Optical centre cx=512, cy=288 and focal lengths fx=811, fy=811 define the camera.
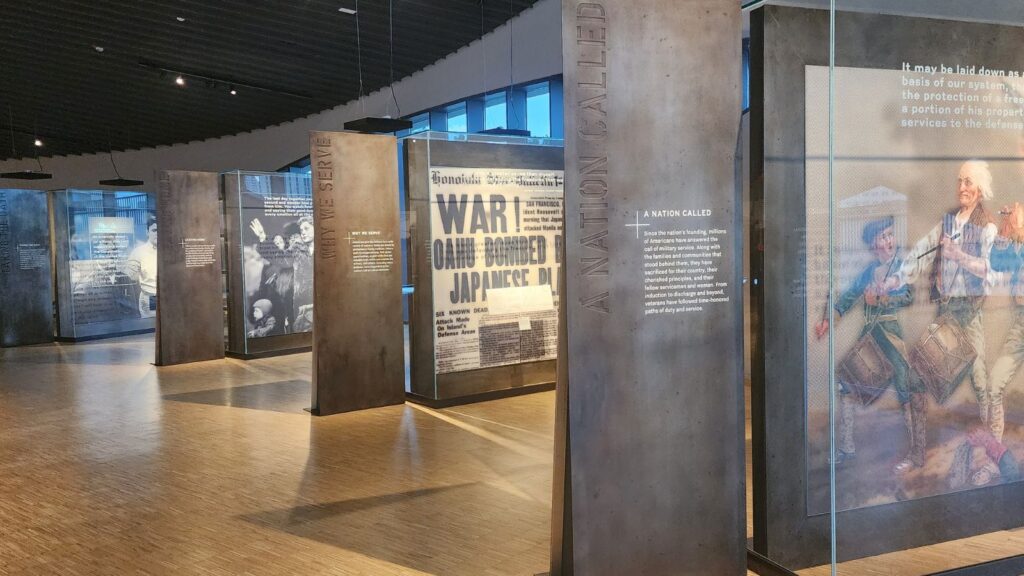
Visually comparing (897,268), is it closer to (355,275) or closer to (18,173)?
(355,275)

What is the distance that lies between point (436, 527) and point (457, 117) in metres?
11.3


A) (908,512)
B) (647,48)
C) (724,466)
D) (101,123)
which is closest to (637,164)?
(647,48)

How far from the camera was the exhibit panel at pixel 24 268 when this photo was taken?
43.8 feet

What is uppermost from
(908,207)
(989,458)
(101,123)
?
(101,123)

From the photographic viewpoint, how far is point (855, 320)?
325 cm

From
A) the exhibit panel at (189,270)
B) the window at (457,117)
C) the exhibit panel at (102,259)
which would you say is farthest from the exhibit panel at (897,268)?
the exhibit panel at (102,259)

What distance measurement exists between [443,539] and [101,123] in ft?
59.5

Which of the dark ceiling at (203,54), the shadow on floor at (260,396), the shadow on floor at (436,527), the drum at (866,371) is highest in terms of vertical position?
the dark ceiling at (203,54)

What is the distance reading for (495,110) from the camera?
13.6m

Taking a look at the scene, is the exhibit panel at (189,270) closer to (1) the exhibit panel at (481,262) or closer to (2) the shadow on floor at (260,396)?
(2) the shadow on floor at (260,396)

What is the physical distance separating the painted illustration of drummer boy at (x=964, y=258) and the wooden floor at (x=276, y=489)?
0.94 metres

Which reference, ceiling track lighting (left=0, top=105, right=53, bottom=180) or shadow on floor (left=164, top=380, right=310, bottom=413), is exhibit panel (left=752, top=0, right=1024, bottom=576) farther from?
ceiling track lighting (left=0, top=105, right=53, bottom=180)

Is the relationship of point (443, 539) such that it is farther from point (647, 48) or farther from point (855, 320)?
point (647, 48)

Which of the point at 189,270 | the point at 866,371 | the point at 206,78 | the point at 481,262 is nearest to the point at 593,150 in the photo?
the point at 866,371
